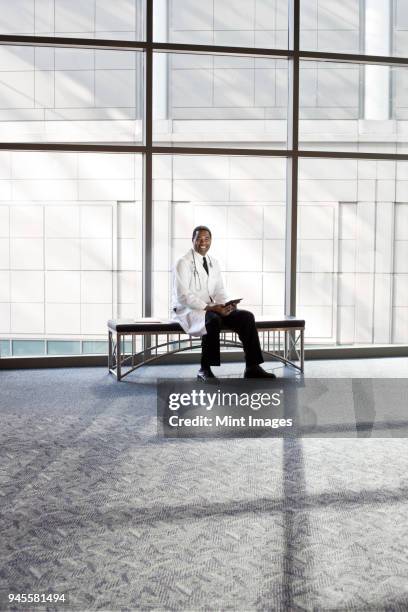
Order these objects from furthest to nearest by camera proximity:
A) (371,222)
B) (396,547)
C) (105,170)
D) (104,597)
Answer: (371,222) < (105,170) < (396,547) < (104,597)

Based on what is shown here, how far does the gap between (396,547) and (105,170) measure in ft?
15.0

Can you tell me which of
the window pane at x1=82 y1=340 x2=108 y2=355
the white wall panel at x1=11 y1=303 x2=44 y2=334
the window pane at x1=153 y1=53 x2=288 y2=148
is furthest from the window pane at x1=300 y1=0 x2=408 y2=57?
the white wall panel at x1=11 y1=303 x2=44 y2=334

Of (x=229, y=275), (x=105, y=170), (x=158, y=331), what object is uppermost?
(x=105, y=170)

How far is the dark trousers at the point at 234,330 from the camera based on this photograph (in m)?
5.28

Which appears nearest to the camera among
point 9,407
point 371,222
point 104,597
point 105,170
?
point 104,597

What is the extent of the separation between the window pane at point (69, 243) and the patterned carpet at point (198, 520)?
7.18 feet

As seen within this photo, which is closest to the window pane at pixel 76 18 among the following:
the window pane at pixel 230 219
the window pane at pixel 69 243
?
the window pane at pixel 69 243

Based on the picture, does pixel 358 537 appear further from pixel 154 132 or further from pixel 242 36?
pixel 242 36

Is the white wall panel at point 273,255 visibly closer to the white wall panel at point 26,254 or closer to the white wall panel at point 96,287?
the white wall panel at point 96,287

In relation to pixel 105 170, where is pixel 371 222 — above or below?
below

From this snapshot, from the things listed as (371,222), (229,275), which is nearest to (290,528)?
(229,275)

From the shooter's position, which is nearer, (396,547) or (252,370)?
(396,547)

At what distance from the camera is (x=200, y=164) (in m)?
6.30

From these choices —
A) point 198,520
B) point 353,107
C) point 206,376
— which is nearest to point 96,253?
point 206,376
